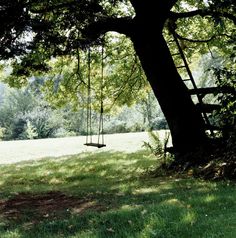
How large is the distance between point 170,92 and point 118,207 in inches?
223

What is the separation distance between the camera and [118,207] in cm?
768

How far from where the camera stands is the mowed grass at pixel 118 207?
572 centimetres

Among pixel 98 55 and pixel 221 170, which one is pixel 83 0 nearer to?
pixel 221 170

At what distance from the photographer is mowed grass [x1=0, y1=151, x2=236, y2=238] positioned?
5.72 metres

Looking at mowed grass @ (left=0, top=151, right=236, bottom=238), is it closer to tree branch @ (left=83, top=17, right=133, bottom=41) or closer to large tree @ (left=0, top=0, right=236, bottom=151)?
large tree @ (left=0, top=0, right=236, bottom=151)

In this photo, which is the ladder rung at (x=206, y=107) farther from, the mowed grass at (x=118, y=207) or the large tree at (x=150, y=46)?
the mowed grass at (x=118, y=207)

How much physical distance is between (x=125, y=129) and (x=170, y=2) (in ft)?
146

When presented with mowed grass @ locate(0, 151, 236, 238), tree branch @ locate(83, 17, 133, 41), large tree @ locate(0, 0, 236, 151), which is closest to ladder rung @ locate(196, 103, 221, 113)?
large tree @ locate(0, 0, 236, 151)

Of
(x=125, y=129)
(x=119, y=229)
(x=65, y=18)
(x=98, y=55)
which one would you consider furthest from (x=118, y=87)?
(x=125, y=129)

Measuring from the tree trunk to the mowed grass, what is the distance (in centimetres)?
175

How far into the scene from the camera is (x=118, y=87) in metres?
21.7

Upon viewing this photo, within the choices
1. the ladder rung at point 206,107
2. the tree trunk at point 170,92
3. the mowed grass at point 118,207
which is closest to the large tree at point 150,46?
the tree trunk at point 170,92

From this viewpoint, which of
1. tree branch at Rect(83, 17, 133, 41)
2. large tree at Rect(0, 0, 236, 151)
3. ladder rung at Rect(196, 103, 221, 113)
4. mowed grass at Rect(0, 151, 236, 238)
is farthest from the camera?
ladder rung at Rect(196, 103, 221, 113)

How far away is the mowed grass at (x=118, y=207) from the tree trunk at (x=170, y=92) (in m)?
Answer: 1.75
